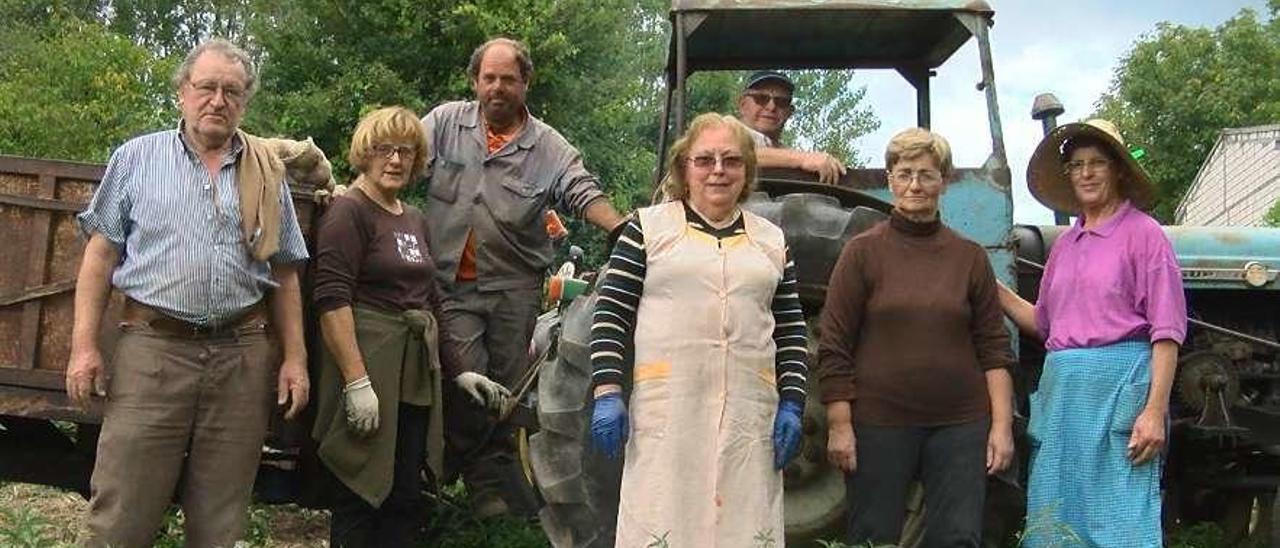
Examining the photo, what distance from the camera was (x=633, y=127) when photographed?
85.9 feet

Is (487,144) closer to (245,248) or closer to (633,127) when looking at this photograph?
(245,248)

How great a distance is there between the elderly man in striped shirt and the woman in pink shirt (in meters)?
2.23

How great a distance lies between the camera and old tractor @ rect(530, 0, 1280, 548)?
430 centimetres

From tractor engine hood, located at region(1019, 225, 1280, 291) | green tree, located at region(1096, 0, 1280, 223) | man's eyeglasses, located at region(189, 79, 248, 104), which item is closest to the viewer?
man's eyeglasses, located at region(189, 79, 248, 104)

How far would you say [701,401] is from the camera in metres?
3.88

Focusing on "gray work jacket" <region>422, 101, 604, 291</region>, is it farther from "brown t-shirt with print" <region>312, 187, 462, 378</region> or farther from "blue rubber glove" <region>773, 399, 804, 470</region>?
"blue rubber glove" <region>773, 399, 804, 470</region>

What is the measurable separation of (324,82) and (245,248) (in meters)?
18.1

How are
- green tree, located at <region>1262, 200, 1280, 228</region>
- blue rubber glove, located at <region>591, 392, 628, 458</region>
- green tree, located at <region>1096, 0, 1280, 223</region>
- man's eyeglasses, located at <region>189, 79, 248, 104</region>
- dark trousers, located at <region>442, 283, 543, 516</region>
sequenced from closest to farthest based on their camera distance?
1. blue rubber glove, located at <region>591, 392, 628, 458</region>
2. man's eyeglasses, located at <region>189, 79, 248, 104</region>
3. dark trousers, located at <region>442, 283, 543, 516</region>
4. green tree, located at <region>1262, 200, 1280, 228</region>
5. green tree, located at <region>1096, 0, 1280, 223</region>

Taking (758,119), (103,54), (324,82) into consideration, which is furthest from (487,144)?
(103,54)

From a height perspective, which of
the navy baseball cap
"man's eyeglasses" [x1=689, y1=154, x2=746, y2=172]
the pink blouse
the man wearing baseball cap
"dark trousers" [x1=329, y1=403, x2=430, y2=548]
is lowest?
"dark trousers" [x1=329, y1=403, x2=430, y2=548]

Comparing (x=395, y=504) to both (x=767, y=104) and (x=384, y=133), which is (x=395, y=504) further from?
(x=767, y=104)

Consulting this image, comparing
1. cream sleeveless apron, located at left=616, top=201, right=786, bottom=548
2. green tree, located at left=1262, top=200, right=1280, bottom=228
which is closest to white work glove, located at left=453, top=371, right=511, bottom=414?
cream sleeveless apron, located at left=616, top=201, right=786, bottom=548

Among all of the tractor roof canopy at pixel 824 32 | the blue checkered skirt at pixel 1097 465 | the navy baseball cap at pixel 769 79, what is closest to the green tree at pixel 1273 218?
the tractor roof canopy at pixel 824 32

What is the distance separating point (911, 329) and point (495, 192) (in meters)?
1.98
